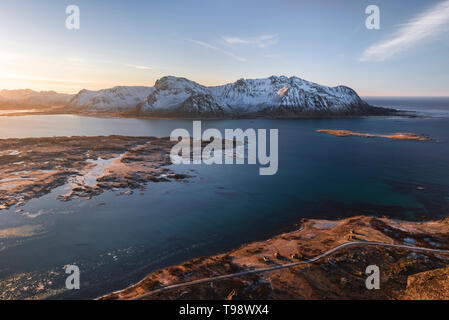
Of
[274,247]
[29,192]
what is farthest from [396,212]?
[29,192]

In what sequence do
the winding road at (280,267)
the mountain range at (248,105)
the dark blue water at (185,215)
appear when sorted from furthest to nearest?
1. the mountain range at (248,105)
2. the dark blue water at (185,215)
3. the winding road at (280,267)

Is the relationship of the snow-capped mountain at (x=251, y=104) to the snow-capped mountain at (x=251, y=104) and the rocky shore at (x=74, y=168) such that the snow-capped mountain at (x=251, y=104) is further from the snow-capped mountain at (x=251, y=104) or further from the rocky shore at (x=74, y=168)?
the rocky shore at (x=74, y=168)

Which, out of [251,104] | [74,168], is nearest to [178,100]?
[251,104]

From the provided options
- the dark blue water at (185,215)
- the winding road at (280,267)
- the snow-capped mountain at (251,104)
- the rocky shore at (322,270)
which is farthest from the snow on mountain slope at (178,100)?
the winding road at (280,267)

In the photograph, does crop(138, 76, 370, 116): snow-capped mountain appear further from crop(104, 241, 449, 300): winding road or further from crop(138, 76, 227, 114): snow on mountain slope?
crop(104, 241, 449, 300): winding road

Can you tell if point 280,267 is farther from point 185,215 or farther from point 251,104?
point 251,104
